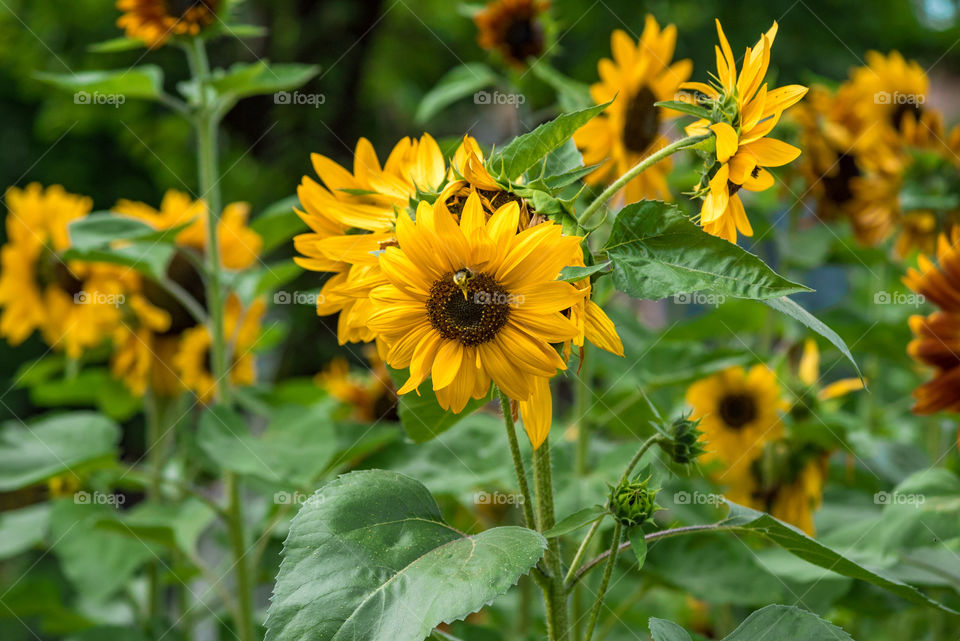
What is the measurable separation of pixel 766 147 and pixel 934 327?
0.47 meters

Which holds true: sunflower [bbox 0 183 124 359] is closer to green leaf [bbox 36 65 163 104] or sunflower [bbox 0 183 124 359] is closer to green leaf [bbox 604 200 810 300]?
green leaf [bbox 36 65 163 104]

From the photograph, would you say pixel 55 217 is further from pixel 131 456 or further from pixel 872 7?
pixel 872 7

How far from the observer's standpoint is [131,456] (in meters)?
2.96

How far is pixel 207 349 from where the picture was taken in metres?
1.36

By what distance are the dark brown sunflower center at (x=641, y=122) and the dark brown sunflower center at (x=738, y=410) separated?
35 cm

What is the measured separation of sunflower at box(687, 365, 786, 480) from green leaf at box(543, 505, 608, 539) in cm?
56

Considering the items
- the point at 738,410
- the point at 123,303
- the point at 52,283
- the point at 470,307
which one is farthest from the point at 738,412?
the point at 52,283

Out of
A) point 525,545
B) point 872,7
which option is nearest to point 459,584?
point 525,545

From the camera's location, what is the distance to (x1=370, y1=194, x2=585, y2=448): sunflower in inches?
18.7

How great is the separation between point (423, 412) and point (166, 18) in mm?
627
